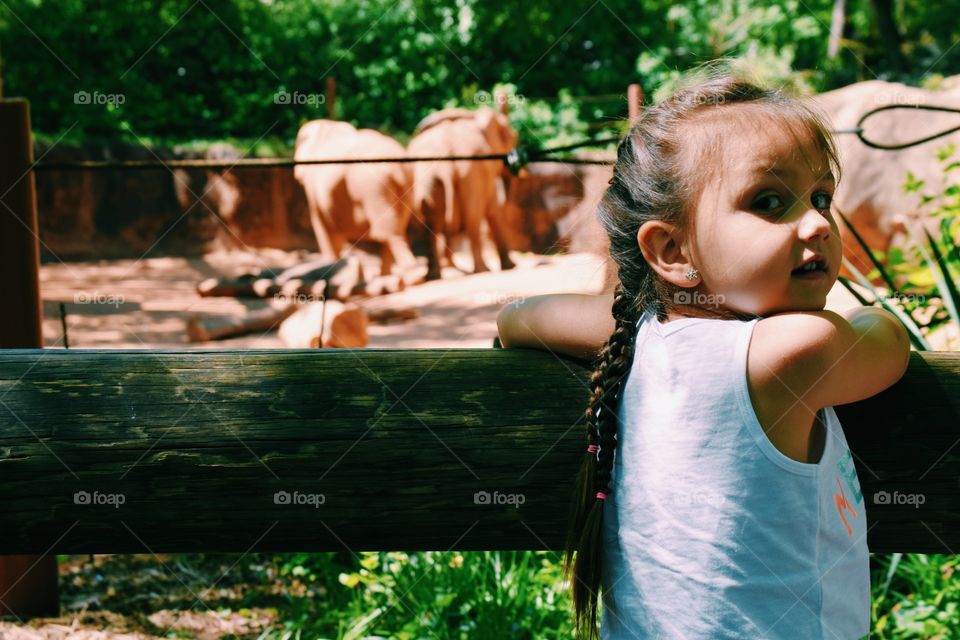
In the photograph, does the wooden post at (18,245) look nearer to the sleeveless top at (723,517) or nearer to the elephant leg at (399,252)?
the sleeveless top at (723,517)

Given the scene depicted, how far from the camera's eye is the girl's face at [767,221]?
3.57ft

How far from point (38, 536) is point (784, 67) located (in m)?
15.6

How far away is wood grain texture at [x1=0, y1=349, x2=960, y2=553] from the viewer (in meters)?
1.28

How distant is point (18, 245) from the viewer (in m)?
2.26

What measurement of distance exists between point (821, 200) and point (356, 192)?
8.60 m

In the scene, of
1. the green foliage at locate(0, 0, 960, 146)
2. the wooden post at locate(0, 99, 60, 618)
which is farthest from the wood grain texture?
the green foliage at locate(0, 0, 960, 146)

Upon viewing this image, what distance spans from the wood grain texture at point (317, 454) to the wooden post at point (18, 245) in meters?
0.92

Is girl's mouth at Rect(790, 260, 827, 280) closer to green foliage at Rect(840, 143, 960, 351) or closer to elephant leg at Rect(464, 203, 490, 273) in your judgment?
green foliage at Rect(840, 143, 960, 351)

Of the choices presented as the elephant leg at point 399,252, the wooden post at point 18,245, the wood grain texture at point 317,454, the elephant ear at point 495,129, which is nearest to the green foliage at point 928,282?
the wood grain texture at point 317,454

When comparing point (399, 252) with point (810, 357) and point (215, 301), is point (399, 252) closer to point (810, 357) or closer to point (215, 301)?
point (215, 301)

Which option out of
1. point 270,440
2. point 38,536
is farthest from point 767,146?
point 38,536

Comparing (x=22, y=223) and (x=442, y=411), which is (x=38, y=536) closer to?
(x=442, y=411)

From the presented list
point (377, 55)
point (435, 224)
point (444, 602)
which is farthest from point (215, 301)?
point (377, 55)

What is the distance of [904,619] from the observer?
241cm
